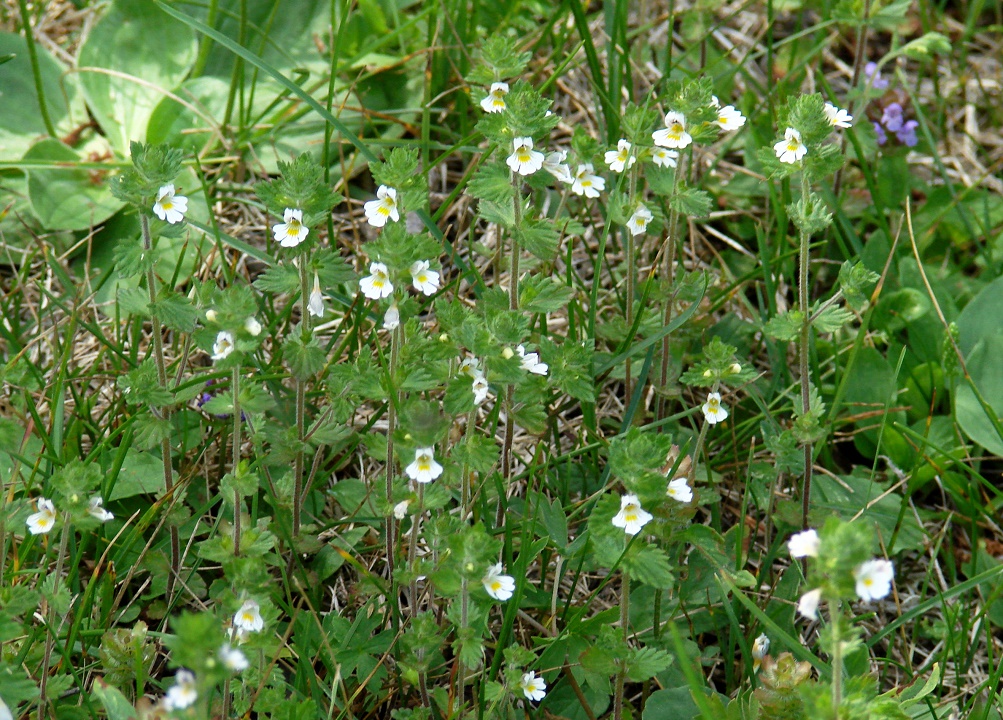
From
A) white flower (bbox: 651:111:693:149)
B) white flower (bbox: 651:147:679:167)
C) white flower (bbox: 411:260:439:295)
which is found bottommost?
white flower (bbox: 651:147:679:167)

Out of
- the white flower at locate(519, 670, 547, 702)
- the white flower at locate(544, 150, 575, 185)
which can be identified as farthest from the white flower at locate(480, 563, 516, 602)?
the white flower at locate(544, 150, 575, 185)

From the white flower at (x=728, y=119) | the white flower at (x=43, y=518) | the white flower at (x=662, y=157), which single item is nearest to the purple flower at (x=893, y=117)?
the white flower at (x=728, y=119)

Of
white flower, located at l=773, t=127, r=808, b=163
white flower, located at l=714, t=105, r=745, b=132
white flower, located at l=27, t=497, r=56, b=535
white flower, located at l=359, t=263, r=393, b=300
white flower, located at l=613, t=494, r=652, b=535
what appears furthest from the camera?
white flower, located at l=714, t=105, r=745, b=132

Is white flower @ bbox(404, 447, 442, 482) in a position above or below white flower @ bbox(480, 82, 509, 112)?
below

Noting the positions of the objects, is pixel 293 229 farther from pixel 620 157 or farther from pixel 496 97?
pixel 620 157

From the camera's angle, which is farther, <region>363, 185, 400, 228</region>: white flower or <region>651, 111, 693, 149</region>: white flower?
<region>651, 111, 693, 149</region>: white flower

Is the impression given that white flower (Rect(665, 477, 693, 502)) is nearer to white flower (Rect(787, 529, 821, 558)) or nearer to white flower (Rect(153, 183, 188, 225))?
white flower (Rect(787, 529, 821, 558))

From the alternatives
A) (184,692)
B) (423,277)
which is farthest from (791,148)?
(184,692)
